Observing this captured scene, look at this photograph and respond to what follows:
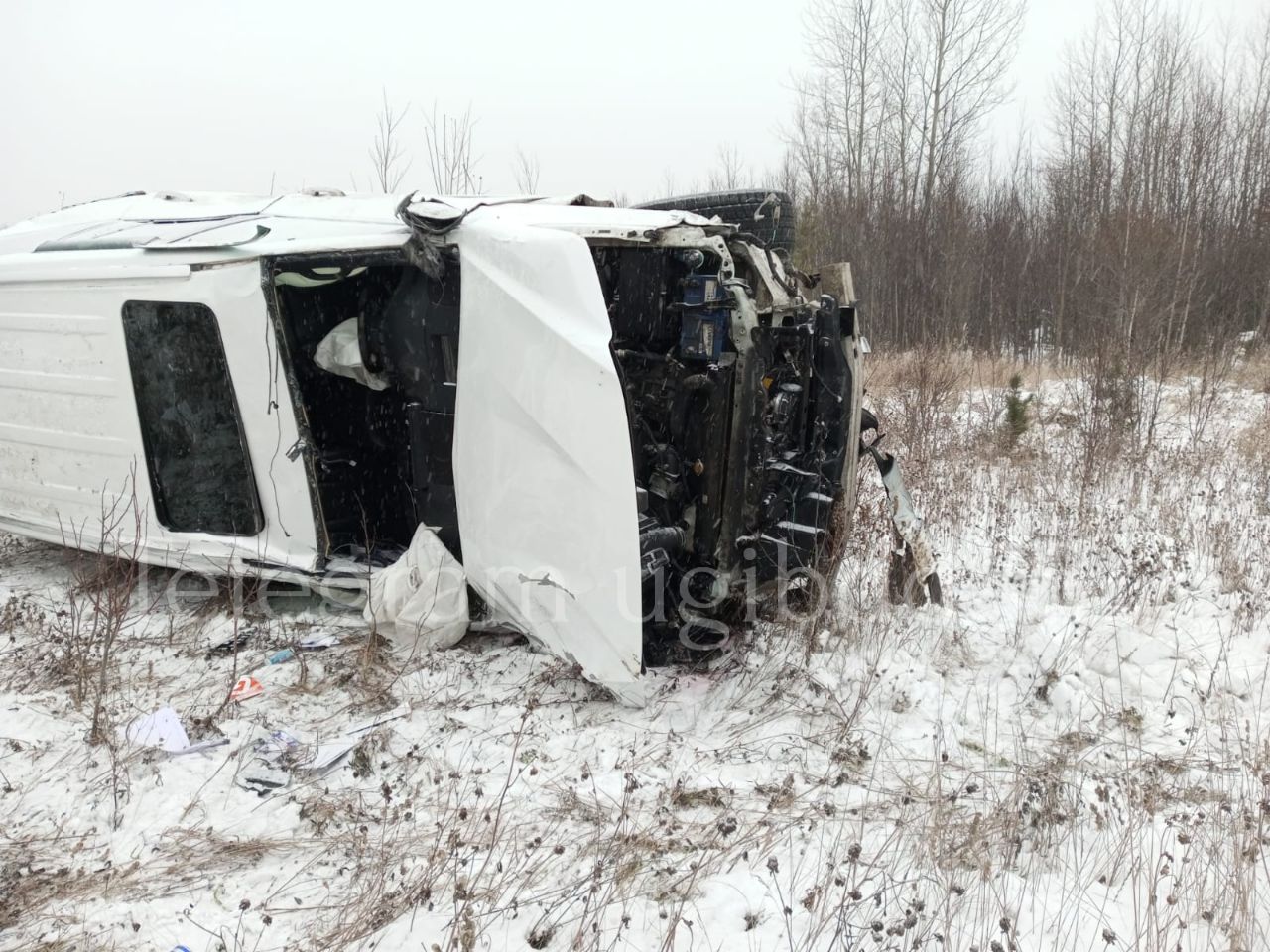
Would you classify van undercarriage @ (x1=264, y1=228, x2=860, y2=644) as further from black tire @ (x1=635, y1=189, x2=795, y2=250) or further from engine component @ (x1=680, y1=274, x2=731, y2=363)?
black tire @ (x1=635, y1=189, x2=795, y2=250)

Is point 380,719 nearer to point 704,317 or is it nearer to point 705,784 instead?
point 705,784

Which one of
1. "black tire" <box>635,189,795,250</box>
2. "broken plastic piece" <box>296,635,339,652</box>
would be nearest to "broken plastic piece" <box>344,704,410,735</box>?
"broken plastic piece" <box>296,635,339,652</box>

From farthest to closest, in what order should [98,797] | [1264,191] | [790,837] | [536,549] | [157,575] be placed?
1. [1264,191]
2. [157,575]
3. [536,549]
4. [98,797]
5. [790,837]

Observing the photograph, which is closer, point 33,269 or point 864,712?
point 864,712

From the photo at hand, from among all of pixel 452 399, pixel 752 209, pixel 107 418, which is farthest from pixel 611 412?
pixel 107 418

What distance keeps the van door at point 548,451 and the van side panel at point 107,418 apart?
103cm

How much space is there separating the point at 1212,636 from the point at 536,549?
3209 mm

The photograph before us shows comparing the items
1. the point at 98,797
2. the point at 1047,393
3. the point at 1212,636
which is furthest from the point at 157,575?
the point at 1047,393

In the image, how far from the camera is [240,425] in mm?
4215

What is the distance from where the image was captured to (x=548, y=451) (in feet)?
10.9

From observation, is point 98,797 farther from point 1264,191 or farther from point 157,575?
point 1264,191

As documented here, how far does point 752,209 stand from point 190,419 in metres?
3.14

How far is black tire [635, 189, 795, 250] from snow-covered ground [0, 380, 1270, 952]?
198 centimetres

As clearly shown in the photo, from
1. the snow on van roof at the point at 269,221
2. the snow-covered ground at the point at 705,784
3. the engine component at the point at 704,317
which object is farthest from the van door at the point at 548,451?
the engine component at the point at 704,317
